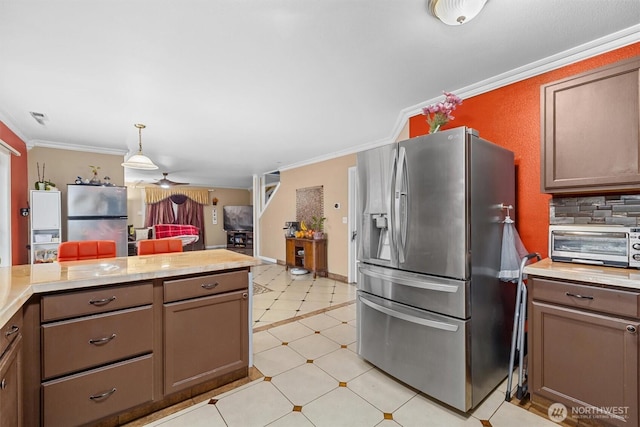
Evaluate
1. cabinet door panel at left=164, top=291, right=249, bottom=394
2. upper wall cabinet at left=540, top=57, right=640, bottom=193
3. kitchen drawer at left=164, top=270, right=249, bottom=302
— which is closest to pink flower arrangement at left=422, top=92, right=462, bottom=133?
upper wall cabinet at left=540, top=57, right=640, bottom=193

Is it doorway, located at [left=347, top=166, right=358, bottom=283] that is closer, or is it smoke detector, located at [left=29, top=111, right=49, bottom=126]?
smoke detector, located at [left=29, top=111, right=49, bottom=126]

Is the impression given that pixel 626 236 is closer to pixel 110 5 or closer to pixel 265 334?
pixel 265 334

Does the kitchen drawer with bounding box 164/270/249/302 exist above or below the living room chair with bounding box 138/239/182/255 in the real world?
below

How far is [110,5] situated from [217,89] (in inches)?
41.6

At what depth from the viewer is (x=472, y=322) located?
1735 millimetres

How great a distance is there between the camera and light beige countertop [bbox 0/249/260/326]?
1.28 m

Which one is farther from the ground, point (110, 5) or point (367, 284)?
point (110, 5)

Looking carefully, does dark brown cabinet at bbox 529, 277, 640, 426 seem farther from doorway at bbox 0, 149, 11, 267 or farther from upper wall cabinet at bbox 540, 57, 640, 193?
doorway at bbox 0, 149, 11, 267

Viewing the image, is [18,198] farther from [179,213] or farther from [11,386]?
[179,213]

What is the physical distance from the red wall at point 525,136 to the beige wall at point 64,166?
558 cm

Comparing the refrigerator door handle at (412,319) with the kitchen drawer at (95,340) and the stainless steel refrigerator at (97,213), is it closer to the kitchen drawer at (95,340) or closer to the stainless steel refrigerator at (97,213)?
the kitchen drawer at (95,340)

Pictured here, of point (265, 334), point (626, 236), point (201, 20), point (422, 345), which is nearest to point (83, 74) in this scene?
point (201, 20)

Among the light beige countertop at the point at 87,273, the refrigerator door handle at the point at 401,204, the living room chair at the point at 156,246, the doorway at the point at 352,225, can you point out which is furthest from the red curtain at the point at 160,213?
the refrigerator door handle at the point at 401,204

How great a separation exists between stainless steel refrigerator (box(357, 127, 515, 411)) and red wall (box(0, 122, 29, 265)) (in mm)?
4528
